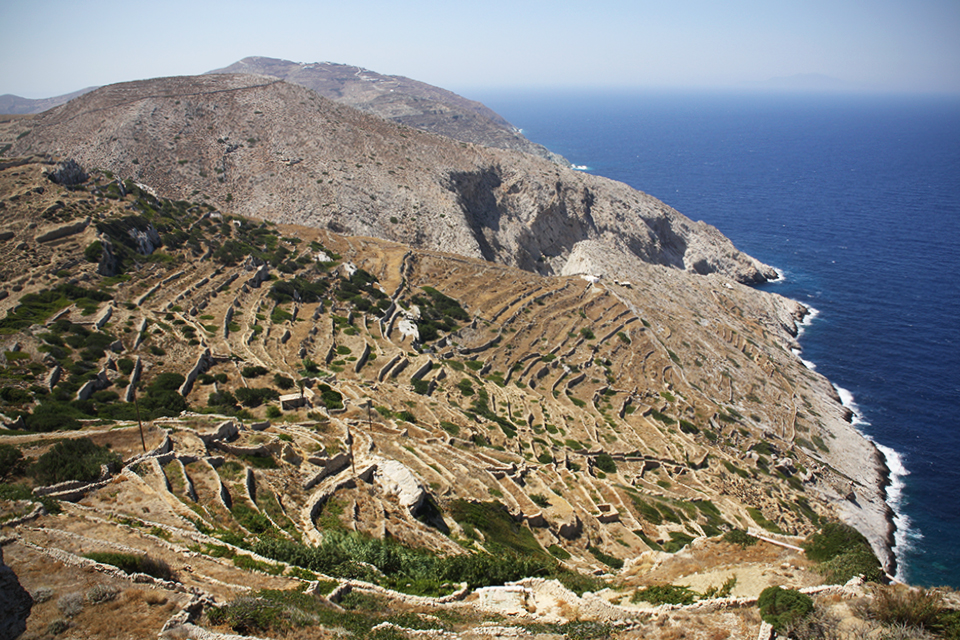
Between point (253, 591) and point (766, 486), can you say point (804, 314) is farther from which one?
point (253, 591)

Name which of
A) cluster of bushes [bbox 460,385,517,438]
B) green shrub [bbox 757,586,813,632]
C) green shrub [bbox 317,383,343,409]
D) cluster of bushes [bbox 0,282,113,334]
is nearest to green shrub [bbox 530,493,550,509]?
cluster of bushes [bbox 460,385,517,438]

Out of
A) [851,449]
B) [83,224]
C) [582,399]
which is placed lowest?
[851,449]

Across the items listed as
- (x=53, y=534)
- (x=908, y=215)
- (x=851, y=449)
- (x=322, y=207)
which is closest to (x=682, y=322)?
(x=851, y=449)

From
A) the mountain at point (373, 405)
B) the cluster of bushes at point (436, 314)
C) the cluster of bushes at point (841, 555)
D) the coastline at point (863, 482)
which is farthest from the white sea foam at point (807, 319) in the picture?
the cluster of bushes at point (841, 555)

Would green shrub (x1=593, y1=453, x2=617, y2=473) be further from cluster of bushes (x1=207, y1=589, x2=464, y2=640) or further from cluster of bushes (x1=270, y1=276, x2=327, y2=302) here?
cluster of bushes (x1=270, y1=276, x2=327, y2=302)

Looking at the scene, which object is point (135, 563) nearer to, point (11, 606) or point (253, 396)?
point (11, 606)

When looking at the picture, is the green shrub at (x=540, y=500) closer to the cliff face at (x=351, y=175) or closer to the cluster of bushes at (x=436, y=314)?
the cluster of bushes at (x=436, y=314)
